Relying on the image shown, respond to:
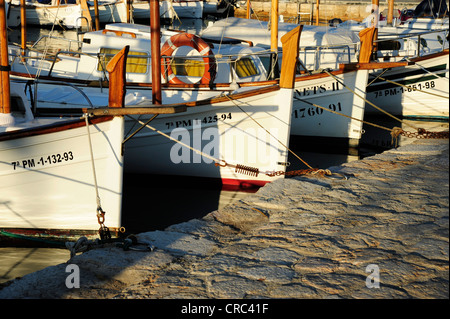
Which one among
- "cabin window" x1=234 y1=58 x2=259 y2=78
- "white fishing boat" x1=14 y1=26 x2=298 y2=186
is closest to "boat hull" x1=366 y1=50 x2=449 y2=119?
"cabin window" x1=234 y1=58 x2=259 y2=78

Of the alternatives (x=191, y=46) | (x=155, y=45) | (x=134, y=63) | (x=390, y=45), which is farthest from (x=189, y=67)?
(x=390, y=45)

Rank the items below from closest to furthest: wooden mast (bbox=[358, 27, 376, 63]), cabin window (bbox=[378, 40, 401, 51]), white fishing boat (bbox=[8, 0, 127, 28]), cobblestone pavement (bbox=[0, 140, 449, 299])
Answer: cobblestone pavement (bbox=[0, 140, 449, 299])
wooden mast (bbox=[358, 27, 376, 63])
cabin window (bbox=[378, 40, 401, 51])
white fishing boat (bbox=[8, 0, 127, 28])

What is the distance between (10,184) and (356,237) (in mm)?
5118

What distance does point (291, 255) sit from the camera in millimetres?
5484

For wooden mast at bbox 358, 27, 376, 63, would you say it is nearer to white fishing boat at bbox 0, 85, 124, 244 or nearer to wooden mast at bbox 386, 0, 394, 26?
white fishing boat at bbox 0, 85, 124, 244

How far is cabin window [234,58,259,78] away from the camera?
14.1m

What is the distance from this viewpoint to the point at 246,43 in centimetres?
1823

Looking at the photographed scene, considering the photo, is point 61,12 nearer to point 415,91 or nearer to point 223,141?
point 415,91

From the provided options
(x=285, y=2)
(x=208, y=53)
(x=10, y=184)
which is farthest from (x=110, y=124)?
(x=285, y=2)

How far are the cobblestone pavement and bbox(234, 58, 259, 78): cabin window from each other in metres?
6.85

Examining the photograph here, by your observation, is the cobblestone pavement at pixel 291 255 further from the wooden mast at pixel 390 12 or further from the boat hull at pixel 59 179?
the wooden mast at pixel 390 12

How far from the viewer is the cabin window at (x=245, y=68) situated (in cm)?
1408

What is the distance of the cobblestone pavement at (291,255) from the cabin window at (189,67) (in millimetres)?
6306
